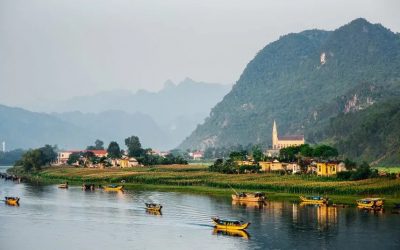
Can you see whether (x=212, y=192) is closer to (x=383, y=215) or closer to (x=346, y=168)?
(x=346, y=168)

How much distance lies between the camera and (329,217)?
3420 inches

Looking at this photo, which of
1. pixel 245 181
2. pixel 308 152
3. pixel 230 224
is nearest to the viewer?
pixel 230 224

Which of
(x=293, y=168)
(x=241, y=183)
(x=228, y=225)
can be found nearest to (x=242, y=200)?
(x=241, y=183)

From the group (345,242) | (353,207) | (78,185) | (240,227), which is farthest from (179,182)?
(345,242)

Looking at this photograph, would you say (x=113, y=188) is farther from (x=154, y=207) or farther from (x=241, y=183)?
(x=154, y=207)

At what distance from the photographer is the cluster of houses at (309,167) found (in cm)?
13212

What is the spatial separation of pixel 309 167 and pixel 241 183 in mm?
22257

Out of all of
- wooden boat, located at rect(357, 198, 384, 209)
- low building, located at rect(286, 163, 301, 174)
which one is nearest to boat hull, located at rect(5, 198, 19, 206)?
wooden boat, located at rect(357, 198, 384, 209)

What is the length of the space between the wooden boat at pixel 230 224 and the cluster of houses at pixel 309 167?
55.0 metres

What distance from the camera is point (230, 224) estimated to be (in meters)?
77.9

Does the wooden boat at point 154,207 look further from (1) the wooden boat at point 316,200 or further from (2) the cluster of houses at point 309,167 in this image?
(2) the cluster of houses at point 309,167

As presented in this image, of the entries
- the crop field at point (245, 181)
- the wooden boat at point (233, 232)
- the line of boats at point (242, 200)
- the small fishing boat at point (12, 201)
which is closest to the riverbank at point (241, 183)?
the crop field at point (245, 181)

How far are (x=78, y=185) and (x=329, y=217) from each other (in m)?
69.3

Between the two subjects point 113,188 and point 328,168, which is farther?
point 328,168
